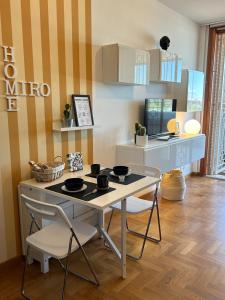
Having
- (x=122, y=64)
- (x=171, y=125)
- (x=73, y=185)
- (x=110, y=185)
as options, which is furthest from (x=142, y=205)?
(x=171, y=125)

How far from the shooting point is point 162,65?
341 cm

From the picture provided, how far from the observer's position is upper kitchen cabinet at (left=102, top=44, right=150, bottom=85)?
2842 millimetres

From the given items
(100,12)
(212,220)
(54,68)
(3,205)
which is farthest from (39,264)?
(100,12)

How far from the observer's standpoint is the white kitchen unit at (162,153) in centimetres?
314

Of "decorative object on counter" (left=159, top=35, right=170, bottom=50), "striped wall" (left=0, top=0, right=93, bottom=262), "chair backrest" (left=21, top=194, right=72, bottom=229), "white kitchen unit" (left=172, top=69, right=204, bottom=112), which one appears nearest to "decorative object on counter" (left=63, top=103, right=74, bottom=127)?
"striped wall" (left=0, top=0, right=93, bottom=262)

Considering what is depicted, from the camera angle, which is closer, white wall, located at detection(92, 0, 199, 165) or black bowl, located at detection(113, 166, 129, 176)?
black bowl, located at detection(113, 166, 129, 176)

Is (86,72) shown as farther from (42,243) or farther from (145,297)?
(145,297)

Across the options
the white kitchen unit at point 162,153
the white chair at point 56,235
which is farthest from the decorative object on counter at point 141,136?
the white chair at point 56,235

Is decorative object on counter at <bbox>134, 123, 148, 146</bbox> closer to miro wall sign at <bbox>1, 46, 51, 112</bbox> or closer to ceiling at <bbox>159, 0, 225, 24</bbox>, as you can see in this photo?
miro wall sign at <bbox>1, 46, 51, 112</bbox>

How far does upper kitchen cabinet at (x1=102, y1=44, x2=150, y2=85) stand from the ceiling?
1197 millimetres

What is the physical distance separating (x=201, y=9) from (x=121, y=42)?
1.60 meters

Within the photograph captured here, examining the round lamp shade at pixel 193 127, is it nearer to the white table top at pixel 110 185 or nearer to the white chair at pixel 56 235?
the white table top at pixel 110 185

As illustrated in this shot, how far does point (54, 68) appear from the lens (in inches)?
97.8

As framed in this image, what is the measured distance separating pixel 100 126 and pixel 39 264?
146 cm
